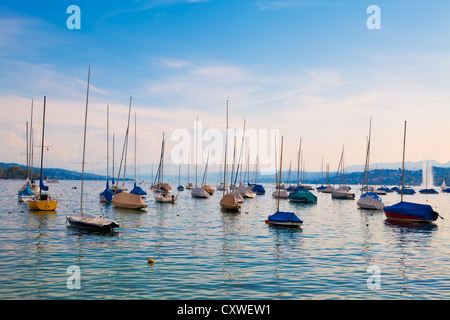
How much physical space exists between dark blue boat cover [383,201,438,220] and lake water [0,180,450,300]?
669cm

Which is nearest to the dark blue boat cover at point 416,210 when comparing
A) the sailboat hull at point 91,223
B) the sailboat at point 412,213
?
the sailboat at point 412,213

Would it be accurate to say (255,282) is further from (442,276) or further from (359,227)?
(359,227)

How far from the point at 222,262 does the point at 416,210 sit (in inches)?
1467

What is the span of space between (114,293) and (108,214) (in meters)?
38.1

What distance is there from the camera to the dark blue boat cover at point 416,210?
50281mm

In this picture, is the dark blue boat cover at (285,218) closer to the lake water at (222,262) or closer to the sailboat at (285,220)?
the sailboat at (285,220)

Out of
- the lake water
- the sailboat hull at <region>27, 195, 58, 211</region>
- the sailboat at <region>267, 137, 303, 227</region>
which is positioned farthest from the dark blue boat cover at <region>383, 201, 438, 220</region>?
the sailboat hull at <region>27, 195, 58, 211</region>

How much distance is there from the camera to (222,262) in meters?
25.2

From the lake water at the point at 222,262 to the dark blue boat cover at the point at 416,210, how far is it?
6.69m

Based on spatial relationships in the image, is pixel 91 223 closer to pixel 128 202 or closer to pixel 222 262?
pixel 222 262

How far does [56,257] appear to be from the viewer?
25.3 metres

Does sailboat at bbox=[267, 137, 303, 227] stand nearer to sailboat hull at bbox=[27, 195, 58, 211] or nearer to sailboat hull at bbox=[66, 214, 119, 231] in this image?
sailboat hull at bbox=[66, 214, 119, 231]

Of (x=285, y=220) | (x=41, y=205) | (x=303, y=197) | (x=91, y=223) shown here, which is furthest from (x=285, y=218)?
(x=303, y=197)

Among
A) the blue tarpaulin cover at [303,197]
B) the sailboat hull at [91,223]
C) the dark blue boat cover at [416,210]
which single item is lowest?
the blue tarpaulin cover at [303,197]
